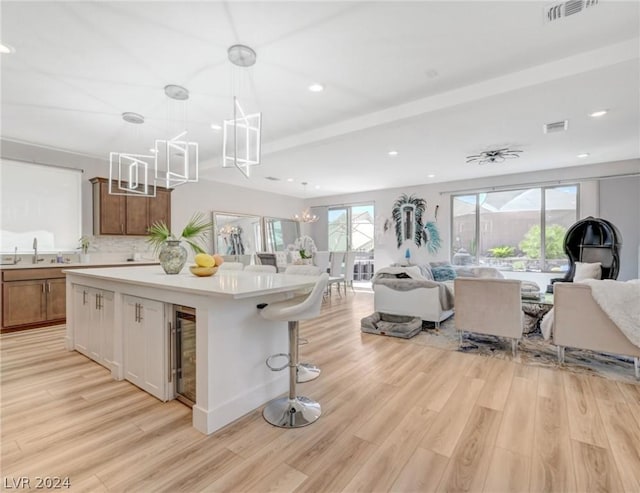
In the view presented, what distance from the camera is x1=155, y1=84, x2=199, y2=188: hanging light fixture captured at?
121 inches

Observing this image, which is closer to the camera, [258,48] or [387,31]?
[387,31]

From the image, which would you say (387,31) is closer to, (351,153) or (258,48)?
(258,48)

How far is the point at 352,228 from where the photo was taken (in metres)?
8.94

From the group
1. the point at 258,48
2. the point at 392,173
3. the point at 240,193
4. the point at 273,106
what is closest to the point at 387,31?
the point at 258,48

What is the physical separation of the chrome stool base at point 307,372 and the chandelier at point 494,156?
4.38 m

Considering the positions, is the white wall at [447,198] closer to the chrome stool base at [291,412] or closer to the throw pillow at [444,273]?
the throw pillow at [444,273]

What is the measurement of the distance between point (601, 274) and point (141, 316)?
21.4 ft

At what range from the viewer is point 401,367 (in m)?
2.90

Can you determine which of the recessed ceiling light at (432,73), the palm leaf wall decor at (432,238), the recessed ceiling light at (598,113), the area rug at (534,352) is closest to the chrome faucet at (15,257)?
the area rug at (534,352)

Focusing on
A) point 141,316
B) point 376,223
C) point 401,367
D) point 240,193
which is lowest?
point 401,367

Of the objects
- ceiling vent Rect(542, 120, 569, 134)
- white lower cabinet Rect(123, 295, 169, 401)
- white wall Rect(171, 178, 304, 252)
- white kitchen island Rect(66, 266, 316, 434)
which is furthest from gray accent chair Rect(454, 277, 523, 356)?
white wall Rect(171, 178, 304, 252)

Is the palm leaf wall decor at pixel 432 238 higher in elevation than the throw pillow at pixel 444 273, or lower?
higher

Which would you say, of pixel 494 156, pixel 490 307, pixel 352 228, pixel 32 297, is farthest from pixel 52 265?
pixel 494 156

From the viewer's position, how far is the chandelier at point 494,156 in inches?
193
